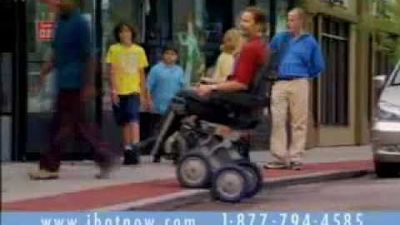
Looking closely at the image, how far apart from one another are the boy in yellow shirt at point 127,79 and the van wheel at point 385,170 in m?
2.79

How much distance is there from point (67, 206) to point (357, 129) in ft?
48.4

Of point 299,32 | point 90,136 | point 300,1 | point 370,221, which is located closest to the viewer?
point 370,221

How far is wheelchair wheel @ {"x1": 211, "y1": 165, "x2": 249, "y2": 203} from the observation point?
10.0 metres

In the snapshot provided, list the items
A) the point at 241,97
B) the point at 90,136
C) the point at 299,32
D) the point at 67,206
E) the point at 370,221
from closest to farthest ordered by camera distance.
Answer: the point at 370,221 < the point at 67,206 < the point at 241,97 < the point at 90,136 < the point at 299,32

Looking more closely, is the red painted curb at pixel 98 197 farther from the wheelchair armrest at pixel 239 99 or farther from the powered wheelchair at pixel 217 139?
the wheelchair armrest at pixel 239 99

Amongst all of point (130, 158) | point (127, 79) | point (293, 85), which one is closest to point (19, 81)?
point (127, 79)

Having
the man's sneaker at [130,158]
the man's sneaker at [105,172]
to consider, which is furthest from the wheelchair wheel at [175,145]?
the man's sneaker at [130,158]

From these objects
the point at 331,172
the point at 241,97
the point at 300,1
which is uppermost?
the point at 300,1

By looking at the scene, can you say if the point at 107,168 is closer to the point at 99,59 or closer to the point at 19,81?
the point at 19,81

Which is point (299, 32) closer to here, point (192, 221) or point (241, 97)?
point (241, 97)

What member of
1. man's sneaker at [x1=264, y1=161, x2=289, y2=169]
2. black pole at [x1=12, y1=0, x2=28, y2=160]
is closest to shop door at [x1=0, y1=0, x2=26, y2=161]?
black pole at [x1=12, y1=0, x2=28, y2=160]

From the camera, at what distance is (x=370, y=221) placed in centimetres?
671

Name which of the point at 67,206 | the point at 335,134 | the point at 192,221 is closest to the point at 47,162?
the point at 67,206

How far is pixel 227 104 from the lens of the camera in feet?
33.3
